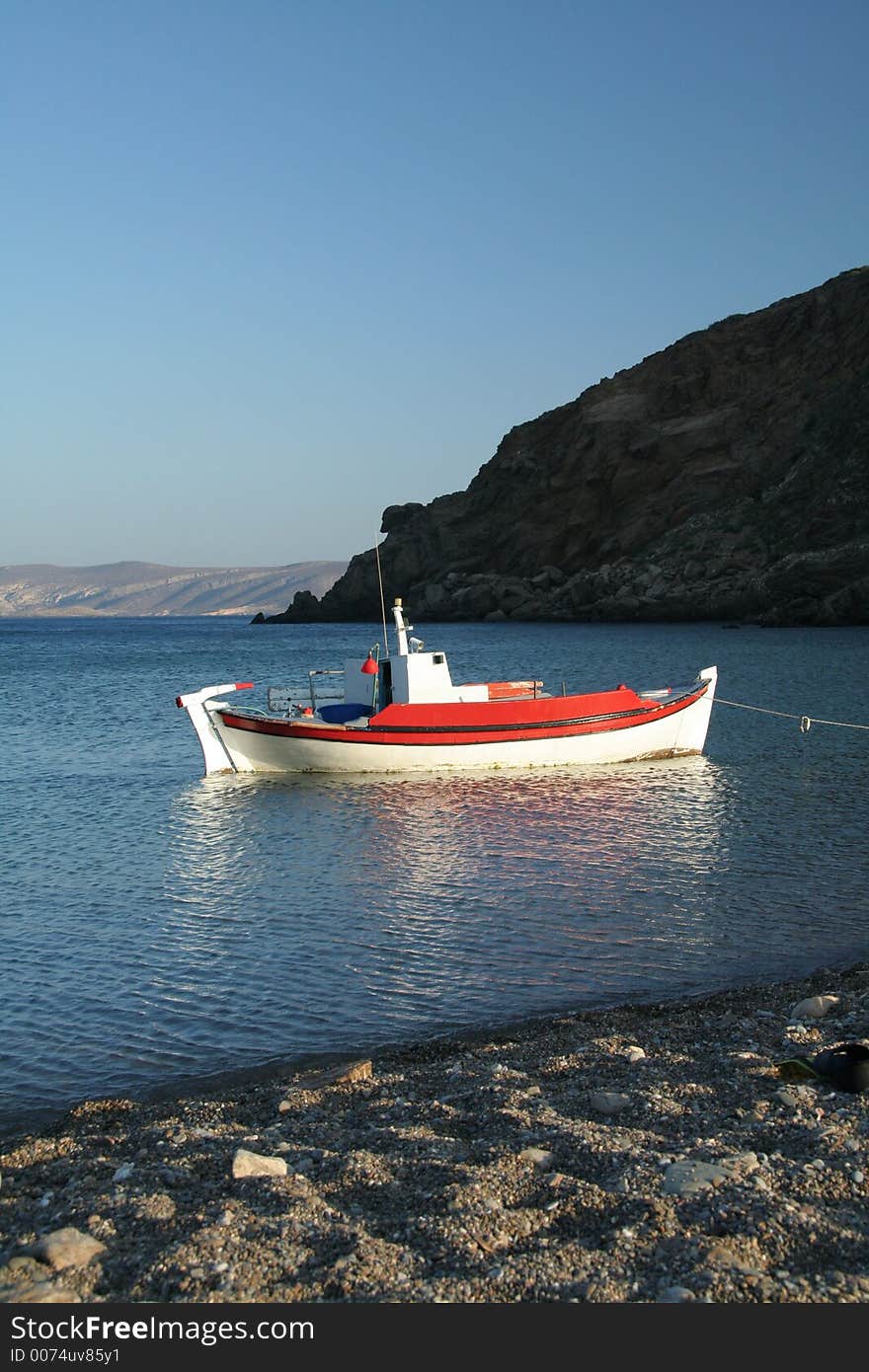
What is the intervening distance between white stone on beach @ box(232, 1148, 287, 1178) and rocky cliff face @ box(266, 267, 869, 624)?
89328mm

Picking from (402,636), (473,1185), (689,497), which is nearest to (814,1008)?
(473,1185)

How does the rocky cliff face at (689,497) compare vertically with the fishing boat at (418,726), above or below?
above

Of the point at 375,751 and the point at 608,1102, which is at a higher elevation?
the point at 375,751

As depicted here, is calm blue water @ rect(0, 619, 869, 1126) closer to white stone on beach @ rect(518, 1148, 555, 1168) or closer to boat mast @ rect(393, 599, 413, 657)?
boat mast @ rect(393, 599, 413, 657)

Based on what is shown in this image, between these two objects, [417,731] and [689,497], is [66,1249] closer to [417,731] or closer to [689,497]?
[417,731]

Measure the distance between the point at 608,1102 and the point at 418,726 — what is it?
1818cm

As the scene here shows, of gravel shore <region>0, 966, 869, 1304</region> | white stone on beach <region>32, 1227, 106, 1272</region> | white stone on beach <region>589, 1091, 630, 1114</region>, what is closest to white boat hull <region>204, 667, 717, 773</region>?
gravel shore <region>0, 966, 869, 1304</region>

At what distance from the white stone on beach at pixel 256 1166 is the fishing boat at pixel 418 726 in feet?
61.8

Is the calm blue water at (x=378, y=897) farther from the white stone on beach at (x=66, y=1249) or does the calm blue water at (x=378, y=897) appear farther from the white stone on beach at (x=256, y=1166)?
the white stone on beach at (x=66, y=1249)

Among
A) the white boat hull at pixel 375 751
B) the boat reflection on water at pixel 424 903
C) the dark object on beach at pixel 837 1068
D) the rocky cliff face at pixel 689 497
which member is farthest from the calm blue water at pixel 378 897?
the rocky cliff face at pixel 689 497

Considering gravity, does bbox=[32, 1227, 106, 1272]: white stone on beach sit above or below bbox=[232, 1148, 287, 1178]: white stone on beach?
above

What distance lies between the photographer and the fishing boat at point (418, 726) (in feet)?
84.3

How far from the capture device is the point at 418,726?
25656mm

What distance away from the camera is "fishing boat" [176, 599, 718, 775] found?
25703 millimetres
